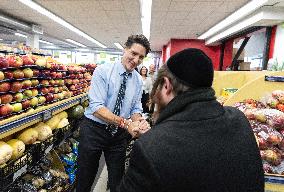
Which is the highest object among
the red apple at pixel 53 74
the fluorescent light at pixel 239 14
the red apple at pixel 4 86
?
the fluorescent light at pixel 239 14

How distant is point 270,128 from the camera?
2039 millimetres

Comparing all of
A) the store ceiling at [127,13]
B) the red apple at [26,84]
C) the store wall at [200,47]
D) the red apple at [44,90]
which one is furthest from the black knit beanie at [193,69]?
the store wall at [200,47]

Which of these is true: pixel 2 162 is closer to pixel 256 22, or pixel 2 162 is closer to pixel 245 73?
pixel 245 73

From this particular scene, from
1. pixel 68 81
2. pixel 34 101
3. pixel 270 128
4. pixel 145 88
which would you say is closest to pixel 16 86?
pixel 34 101

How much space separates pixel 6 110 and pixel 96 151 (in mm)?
960

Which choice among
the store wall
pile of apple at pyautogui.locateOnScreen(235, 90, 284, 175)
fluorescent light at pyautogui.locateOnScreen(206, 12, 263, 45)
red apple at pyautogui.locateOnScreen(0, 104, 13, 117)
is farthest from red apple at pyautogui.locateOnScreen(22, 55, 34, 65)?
the store wall

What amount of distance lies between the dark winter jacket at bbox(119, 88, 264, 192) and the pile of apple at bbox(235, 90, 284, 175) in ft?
2.49

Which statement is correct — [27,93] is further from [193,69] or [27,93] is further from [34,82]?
[193,69]

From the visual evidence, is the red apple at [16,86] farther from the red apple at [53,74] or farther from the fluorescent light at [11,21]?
the fluorescent light at [11,21]

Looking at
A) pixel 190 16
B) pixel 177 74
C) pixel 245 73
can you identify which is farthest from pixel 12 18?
pixel 177 74

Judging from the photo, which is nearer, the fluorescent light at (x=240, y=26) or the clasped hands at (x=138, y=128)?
the clasped hands at (x=138, y=128)

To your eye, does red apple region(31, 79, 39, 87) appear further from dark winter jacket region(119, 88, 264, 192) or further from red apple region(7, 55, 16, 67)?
dark winter jacket region(119, 88, 264, 192)

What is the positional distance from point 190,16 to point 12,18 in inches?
296

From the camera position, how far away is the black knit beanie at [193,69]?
1114 millimetres
